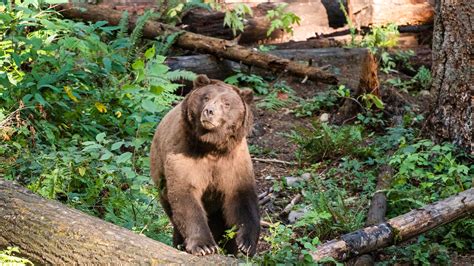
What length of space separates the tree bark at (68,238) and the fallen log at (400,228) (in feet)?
3.93

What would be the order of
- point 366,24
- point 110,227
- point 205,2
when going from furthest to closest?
point 366,24, point 205,2, point 110,227

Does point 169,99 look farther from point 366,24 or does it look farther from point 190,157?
point 366,24

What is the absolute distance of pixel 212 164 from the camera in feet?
19.6

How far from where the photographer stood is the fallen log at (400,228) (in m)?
5.95

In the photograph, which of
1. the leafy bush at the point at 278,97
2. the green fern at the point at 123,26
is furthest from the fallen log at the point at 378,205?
the green fern at the point at 123,26

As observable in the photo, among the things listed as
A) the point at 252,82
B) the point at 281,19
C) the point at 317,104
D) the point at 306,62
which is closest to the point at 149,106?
the point at 317,104

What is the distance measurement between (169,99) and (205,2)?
3821mm

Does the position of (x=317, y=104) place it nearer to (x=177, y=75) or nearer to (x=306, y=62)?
(x=306, y=62)

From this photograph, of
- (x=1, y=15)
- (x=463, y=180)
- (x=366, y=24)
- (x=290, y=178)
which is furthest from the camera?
(x=366, y=24)

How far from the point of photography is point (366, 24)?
45.7 feet

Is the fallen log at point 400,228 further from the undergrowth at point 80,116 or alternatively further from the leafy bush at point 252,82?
the leafy bush at point 252,82

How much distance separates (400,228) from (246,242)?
1.46m

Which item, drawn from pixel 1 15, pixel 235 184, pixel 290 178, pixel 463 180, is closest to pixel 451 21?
pixel 463 180

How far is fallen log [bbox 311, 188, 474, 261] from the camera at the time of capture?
5949mm
